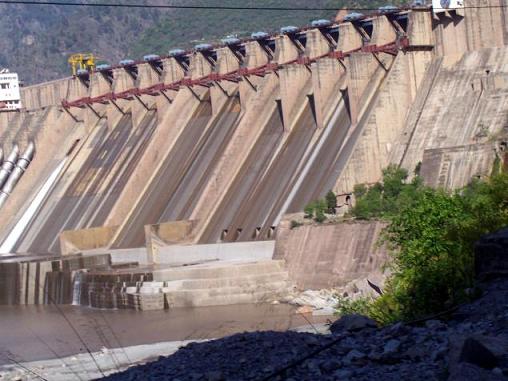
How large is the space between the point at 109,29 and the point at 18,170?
311ft

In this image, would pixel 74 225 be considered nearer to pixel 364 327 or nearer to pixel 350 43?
pixel 350 43

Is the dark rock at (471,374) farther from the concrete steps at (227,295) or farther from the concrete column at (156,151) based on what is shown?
the concrete column at (156,151)

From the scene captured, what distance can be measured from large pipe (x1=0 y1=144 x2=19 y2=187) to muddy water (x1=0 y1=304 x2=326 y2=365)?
22.4 metres

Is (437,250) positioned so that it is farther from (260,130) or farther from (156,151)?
(156,151)

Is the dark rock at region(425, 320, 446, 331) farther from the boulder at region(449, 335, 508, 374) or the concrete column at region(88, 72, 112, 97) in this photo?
the concrete column at region(88, 72, 112, 97)

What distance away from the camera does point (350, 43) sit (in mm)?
44562

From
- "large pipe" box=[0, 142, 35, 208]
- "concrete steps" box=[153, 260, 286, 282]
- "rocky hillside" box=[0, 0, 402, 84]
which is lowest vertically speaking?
"concrete steps" box=[153, 260, 286, 282]

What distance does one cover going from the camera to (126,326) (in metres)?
32.0

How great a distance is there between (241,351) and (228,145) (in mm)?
34299

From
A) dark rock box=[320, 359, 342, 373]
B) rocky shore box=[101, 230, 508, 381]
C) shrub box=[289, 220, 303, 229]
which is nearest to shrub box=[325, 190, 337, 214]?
shrub box=[289, 220, 303, 229]

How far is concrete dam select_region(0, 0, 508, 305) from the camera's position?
38.1 metres

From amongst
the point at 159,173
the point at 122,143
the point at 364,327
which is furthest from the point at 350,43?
the point at 364,327

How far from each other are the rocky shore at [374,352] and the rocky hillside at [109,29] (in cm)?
9589

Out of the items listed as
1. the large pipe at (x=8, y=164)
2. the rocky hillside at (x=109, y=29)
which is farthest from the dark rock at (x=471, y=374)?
the rocky hillside at (x=109, y=29)
